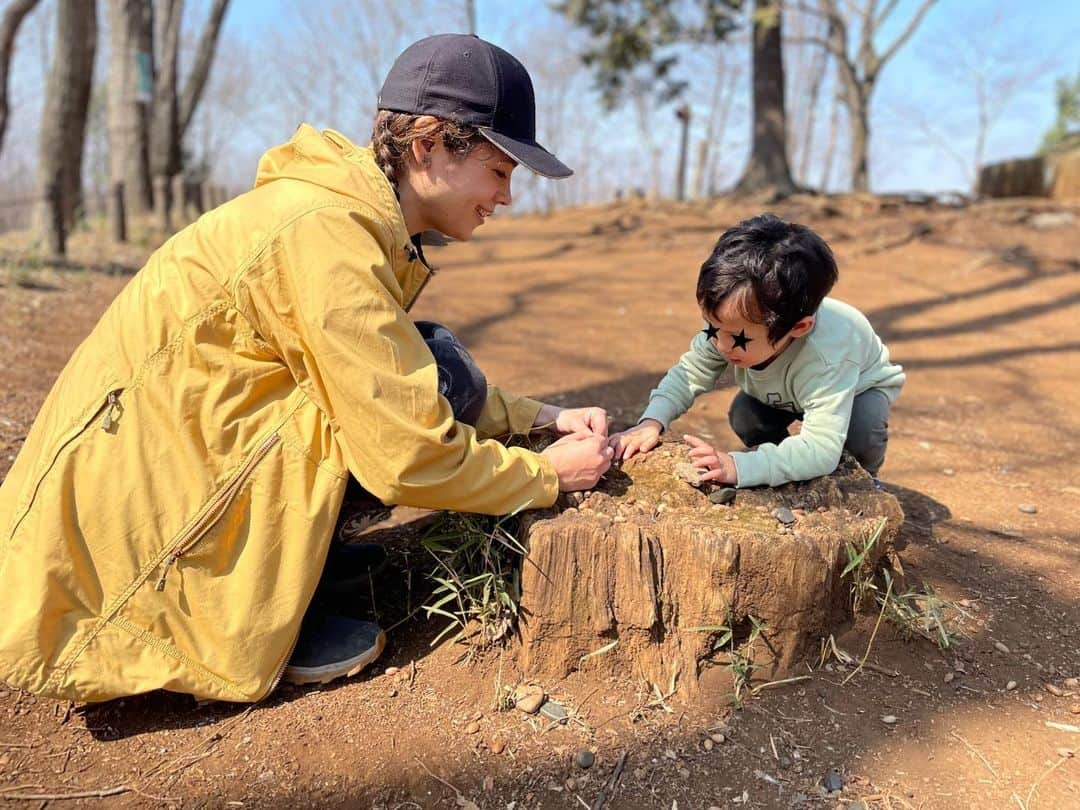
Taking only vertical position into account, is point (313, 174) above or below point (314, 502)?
above

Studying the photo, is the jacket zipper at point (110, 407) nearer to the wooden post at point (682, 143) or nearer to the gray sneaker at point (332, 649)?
the gray sneaker at point (332, 649)

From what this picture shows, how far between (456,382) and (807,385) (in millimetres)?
942

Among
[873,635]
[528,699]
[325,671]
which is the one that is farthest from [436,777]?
[873,635]

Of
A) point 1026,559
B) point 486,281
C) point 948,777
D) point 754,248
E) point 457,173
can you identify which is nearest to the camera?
point 948,777

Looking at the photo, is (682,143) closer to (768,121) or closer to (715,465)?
(768,121)

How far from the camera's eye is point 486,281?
25.0 feet

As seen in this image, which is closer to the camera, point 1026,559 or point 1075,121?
point 1026,559

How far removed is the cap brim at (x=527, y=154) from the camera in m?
1.78

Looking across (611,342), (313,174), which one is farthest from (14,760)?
(611,342)

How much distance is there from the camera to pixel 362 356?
1636 mm

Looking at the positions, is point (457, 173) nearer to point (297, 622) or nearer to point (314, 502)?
point (314, 502)

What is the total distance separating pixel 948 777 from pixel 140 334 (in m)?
1.92

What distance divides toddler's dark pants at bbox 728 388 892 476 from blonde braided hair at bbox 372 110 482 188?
51.1 inches

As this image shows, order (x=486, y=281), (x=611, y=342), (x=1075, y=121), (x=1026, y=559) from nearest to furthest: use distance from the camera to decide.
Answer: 1. (x=1026, y=559)
2. (x=611, y=342)
3. (x=486, y=281)
4. (x=1075, y=121)
